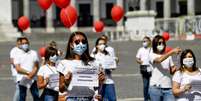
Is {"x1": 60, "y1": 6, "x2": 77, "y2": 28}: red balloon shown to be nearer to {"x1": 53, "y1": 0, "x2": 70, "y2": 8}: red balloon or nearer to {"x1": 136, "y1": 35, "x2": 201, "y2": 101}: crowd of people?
{"x1": 53, "y1": 0, "x2": 70, "y2": 8}: red balloon

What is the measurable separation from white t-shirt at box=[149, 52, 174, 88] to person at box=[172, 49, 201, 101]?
8.74ft

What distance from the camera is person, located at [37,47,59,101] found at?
11.3 metres

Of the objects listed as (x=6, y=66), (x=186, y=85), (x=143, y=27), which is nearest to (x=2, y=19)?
(x=143, y=27)

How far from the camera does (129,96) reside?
1744cm

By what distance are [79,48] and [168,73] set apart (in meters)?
4.07

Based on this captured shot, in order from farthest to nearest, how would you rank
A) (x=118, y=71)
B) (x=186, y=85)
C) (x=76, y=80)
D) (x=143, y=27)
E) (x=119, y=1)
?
(x=119, y=1) → (x=143, y=27) → (x=118, y=71) → (x=186, y=85) → (x=76, y=80)

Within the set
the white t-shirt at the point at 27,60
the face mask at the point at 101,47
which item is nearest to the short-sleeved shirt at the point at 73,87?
the white t-shirt at the point at 27,60

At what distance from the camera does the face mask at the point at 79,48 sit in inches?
305

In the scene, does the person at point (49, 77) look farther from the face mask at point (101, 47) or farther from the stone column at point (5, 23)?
the stone column at point (5, 23)

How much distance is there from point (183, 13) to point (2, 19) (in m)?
37.8

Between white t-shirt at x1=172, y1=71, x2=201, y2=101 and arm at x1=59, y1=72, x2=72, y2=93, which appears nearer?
arm at x1=59, y1=72, x2=72, y2=93

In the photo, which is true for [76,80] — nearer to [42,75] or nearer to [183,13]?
[42,75]

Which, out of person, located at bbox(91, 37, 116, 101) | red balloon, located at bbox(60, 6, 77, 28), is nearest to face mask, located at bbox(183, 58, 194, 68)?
red balloon, located at bbox(60, 6, 77, 28)

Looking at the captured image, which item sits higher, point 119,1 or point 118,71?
point 119,1
